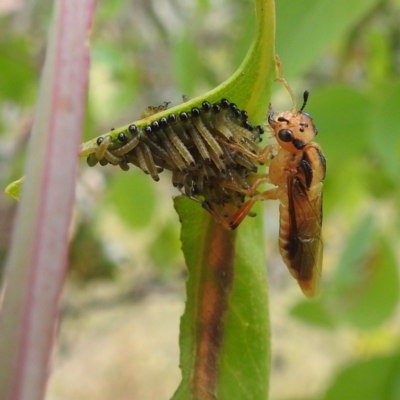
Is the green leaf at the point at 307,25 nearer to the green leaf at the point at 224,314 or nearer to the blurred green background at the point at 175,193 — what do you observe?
the blurred green background at the point at 175,193

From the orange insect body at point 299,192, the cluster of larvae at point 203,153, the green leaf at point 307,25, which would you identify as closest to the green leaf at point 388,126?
the green leaf at point 307,25

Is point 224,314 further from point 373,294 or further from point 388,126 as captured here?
point 373,294

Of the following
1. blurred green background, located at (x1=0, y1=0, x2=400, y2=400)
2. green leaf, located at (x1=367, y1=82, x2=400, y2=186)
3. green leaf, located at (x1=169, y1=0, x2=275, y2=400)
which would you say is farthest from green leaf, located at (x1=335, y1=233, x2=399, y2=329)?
green leaf, located at (x1=169, y1=0, x2=275, y2=400)

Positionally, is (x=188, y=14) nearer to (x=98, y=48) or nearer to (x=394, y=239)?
(x=98, y=48)

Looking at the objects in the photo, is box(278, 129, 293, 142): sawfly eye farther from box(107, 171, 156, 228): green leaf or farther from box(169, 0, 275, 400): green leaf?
box(107, 171, 156, 228): green leaf

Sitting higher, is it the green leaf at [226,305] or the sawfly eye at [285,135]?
the sawfly eye at [285,135]

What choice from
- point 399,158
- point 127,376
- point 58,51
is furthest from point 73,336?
point 58,51
